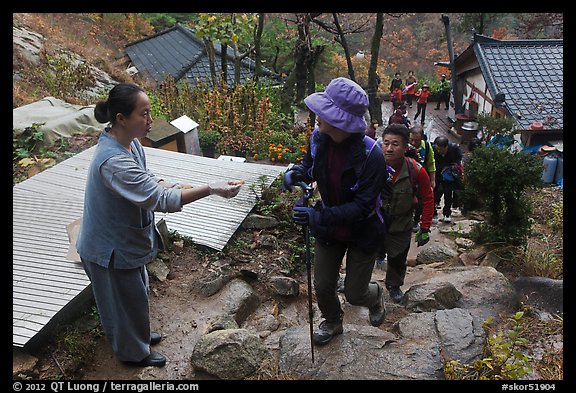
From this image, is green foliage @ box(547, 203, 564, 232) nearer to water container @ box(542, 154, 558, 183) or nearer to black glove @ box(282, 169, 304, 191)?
water container @ box(542, 154, 558, 183)

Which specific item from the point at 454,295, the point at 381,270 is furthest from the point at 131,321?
the point at 381,270

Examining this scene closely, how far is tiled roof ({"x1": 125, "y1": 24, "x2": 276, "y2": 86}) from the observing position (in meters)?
16.8

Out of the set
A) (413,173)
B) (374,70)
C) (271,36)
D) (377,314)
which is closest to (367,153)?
(413,173)

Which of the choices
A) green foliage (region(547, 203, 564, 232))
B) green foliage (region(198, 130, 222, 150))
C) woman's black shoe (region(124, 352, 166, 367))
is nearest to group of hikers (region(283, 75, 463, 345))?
woman's black shoe (region(124, 352, 166, 367))

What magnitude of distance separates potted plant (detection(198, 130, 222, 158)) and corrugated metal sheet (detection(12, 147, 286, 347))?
219 centimetres

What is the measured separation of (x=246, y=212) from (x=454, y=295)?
253cm

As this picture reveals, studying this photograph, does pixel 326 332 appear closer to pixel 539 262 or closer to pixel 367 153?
pixel 367 153

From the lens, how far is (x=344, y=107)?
2908mm

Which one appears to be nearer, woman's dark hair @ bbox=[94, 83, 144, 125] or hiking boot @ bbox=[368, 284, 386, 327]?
woman's dark hair @ bbox=[94, 83, 144, 125]

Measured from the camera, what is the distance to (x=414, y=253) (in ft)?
22.5

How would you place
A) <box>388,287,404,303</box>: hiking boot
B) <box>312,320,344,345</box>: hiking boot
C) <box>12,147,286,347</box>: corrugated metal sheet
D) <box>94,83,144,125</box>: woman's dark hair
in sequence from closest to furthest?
1. <box>94,83,144,125</box>: woman's dark hair
2. <box>312,320,344,345</box>: hiking boot
3. <box>12,147,286,347</box>: corrugated metal sheet
4. <box>388,287,404,303</box>: hiking boot

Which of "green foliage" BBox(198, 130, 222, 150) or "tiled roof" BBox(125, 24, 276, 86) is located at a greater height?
"tiled roof" BBox(125, 24, 276, 86)

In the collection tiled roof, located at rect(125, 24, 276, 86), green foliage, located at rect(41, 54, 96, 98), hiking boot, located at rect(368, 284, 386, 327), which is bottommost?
hiking boot, located at rect(368, 284, 386, 327)
